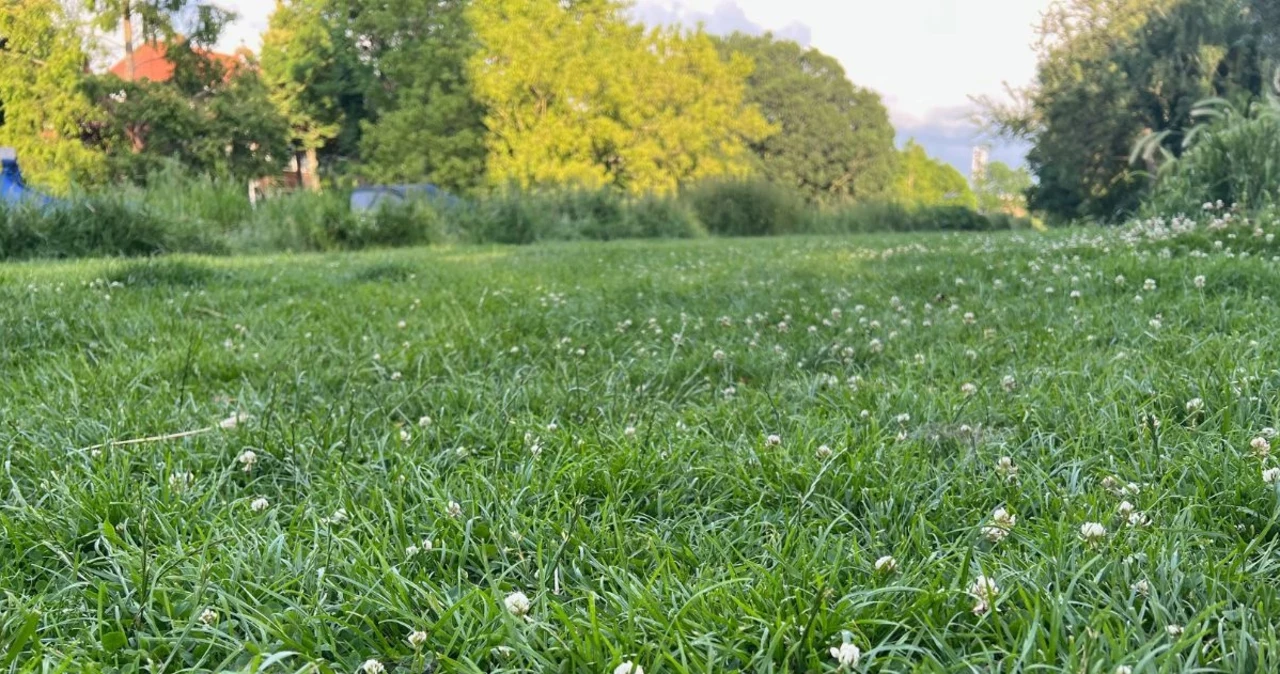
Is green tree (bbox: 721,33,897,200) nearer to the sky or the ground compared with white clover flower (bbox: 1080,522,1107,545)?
nearer to the sky

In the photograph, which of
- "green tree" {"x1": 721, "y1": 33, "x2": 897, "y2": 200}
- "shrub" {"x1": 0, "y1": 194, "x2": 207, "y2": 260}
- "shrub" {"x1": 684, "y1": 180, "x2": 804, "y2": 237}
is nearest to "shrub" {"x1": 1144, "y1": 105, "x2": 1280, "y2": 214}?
"shrub" {"x1": 684, "y1": 180, "x2": 804, "y2": 237}

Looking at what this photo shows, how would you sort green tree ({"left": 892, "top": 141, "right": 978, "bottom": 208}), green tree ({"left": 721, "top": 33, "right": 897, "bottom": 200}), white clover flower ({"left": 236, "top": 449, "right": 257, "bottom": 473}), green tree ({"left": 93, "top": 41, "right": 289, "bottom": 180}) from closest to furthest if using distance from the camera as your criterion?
white clover flower ({"left": 236, "top": 449, "right": 257, "bottom": 473}), green tree ({"left": 93, "top": 41, "right": 289, "bottom": 180}), green tree ({"left": 721, "top": 33, "right": 897, "bottom": 200}), green tree ({"left": 892, "top": 141, "right": 978, "bottom": 208})

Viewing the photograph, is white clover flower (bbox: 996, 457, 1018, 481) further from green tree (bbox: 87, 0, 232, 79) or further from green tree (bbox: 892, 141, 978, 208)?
green tree (bbox: 892, 141, 978, 208)

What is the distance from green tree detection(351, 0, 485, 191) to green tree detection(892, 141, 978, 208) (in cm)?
4634

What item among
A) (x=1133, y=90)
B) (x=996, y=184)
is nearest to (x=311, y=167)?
(x=1133, y=90)

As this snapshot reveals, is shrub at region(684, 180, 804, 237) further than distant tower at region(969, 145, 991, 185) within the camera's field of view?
No

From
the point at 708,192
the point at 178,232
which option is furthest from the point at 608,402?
the point at 708,192

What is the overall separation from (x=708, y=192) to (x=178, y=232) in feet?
45.8

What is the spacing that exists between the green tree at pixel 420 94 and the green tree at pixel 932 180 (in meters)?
46.3

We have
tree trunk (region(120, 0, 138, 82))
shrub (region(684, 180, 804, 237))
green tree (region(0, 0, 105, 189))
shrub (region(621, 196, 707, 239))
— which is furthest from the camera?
shrub (region(684, 180, 804, 237))

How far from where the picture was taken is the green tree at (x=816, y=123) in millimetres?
48500

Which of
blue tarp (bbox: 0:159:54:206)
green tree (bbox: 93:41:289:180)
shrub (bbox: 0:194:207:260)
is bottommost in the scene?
shrub (bbox: 0:194:207:260)

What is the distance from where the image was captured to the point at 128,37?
42.5 ft

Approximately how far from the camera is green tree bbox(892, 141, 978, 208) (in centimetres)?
7406
